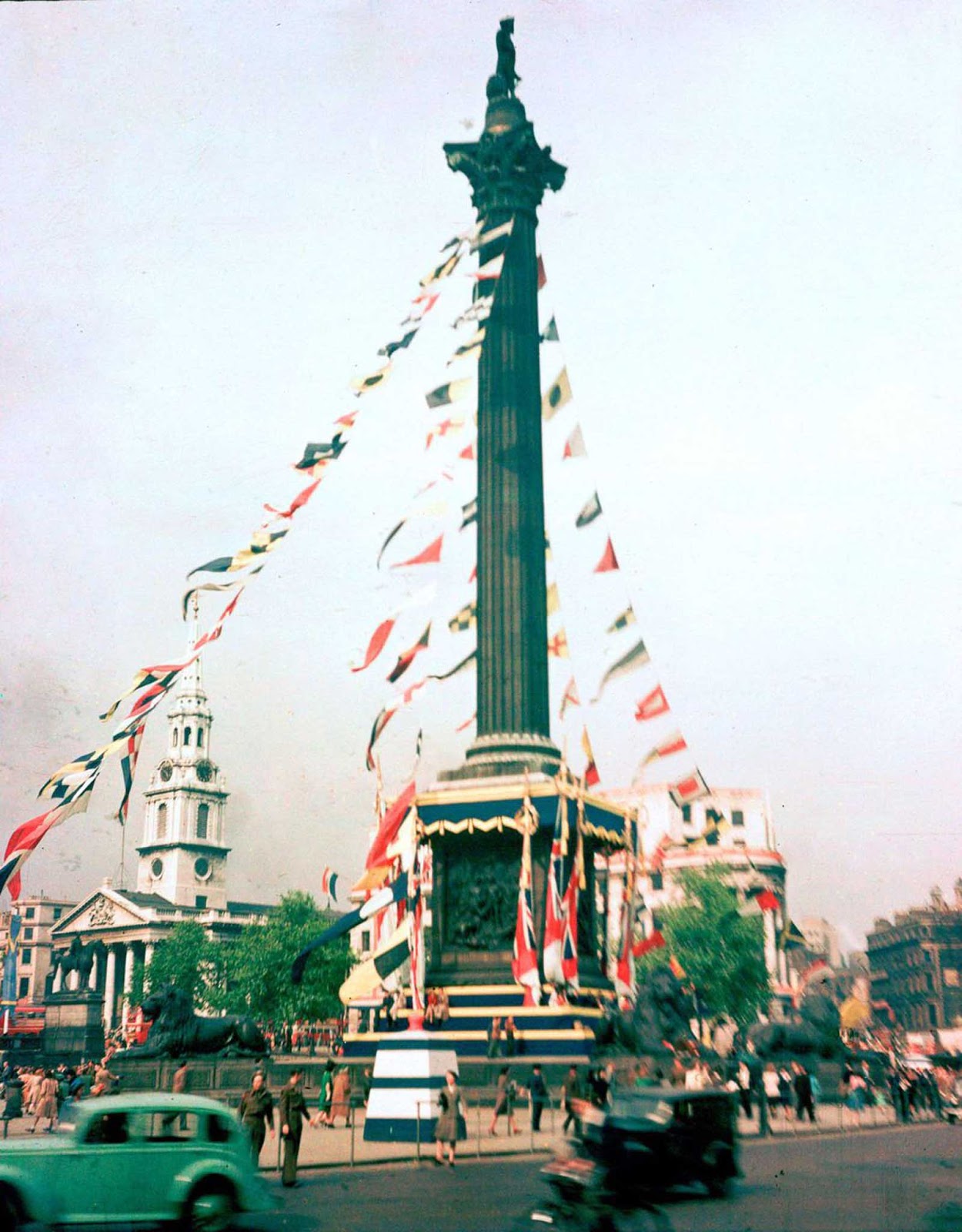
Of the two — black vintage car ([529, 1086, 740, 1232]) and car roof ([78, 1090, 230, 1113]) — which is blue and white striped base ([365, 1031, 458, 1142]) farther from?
car roof ([78, 1090, 230, 1113])

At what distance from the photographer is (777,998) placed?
87188 mm

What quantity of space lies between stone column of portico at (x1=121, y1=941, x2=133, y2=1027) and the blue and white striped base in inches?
3695

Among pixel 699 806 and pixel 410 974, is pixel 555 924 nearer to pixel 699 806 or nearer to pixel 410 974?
pixel 410 974

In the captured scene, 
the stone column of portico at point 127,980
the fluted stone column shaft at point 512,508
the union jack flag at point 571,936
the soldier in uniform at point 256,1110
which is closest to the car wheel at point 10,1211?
the soldier in uniform at point 256,1110

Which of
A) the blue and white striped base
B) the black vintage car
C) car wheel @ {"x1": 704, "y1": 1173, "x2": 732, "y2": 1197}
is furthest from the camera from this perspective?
the blue and white striped base

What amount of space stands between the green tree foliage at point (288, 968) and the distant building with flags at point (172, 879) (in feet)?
146

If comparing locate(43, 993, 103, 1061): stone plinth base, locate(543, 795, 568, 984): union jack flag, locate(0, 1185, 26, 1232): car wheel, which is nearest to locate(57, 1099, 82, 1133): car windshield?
locate(0, 1185, 26, 1232): car wheel

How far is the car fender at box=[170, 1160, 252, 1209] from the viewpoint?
50.8 ft

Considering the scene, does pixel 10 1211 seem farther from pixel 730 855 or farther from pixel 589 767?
pixel 730 855

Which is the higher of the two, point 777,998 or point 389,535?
point 389,535

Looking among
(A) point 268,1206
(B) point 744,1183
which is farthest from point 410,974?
(A) point 268,1206

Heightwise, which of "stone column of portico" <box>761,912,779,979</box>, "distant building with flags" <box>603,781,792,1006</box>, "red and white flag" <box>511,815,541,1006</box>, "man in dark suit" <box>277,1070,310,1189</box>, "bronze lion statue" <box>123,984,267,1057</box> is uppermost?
"distant building with flags" <box>603,781,792,1006</box>

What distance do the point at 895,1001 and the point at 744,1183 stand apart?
8928 centimetres

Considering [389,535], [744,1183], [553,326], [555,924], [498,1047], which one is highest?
[553,326]
